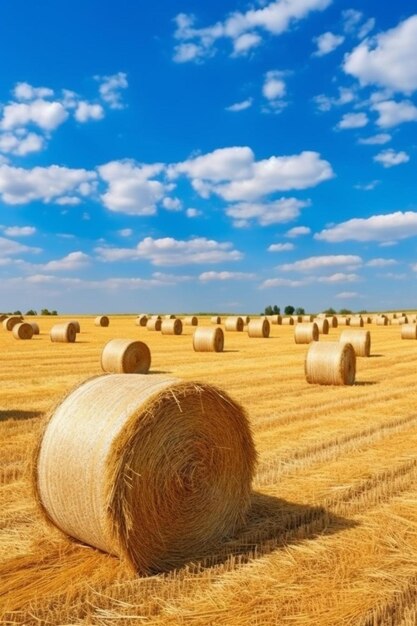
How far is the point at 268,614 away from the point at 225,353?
20.3 metres

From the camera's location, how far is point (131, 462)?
536cm

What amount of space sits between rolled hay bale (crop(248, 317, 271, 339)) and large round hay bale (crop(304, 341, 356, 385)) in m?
18.8

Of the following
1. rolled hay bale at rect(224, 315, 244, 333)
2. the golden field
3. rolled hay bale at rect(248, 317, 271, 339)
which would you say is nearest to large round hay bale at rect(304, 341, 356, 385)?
the golden field

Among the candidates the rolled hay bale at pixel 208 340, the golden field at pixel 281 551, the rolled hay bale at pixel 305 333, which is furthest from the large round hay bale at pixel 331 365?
the rolled hay bale at pixel 305 333

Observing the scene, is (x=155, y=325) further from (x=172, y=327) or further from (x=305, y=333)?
(x=305, y=333)

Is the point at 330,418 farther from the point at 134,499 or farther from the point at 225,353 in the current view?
the point at 225,353

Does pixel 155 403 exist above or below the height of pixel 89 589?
above

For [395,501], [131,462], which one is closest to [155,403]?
[131,462]

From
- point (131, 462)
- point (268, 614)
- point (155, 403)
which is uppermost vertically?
point (155, 403)

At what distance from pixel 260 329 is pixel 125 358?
18.0m

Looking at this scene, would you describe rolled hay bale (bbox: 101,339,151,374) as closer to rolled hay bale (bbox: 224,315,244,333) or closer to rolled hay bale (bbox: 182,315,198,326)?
rolled hay bale (bbox: 224,315,244,333)

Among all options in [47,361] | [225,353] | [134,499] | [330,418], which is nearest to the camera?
[134,499]

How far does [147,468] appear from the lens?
18.0 ft

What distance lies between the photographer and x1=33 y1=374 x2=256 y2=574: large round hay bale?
→ 532 cm
